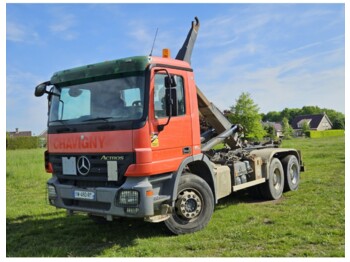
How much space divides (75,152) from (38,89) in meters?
1.55

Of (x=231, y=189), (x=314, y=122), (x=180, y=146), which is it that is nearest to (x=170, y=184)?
(x=180, y=146)

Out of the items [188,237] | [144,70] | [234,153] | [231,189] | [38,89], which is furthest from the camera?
[234,153]

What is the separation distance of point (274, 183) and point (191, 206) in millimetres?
3742

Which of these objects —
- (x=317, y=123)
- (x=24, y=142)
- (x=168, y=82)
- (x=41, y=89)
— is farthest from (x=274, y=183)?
(x=317, y=123)

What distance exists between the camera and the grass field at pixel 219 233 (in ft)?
16.8

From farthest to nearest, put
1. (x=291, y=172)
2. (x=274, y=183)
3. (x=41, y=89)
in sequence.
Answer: (x=291, y=172)
(x=274, y=183)
(x=41, y=89)

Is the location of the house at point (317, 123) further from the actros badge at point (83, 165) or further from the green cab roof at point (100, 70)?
the actros badge at point (83, 165)

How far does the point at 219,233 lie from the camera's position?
19.2 ft

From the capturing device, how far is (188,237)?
5648 millimetres

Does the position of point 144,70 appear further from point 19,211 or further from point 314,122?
point 314,122

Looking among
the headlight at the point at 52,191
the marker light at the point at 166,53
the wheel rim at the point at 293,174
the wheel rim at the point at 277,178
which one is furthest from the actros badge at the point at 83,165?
the wheel rim at the point at 293,174

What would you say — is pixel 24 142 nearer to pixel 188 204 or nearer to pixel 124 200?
pixel 188 204

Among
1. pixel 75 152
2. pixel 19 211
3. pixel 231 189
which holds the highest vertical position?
pixel 75 152

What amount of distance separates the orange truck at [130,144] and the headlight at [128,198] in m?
0.01
